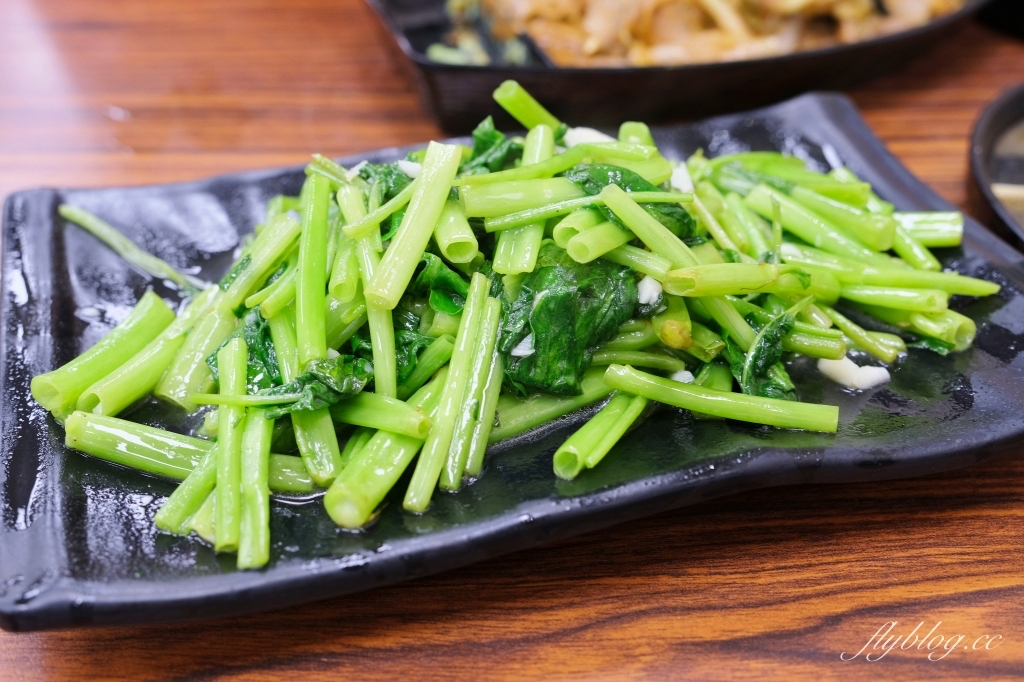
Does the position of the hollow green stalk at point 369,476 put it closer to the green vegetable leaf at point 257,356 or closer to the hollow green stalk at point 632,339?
the green vegetable leaf at point 257,356

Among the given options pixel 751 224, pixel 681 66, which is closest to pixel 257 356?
pixel 751 224

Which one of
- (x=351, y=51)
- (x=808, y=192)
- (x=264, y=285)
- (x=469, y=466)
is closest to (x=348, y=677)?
(x=469, y=466)

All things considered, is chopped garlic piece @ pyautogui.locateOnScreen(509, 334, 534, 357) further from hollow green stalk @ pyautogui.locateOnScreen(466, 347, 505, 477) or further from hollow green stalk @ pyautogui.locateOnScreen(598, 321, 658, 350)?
hollow green stalk @ pyautogui.locateOnScreen(598, 321, 658, 350)

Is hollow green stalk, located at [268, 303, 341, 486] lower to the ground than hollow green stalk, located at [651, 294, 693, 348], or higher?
lower

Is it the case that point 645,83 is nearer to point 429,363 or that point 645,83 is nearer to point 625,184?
point 625,184

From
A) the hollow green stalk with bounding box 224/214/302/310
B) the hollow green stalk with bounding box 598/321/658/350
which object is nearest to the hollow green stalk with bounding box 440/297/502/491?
the hollow green stalk with bounding box 598/321/658/350
